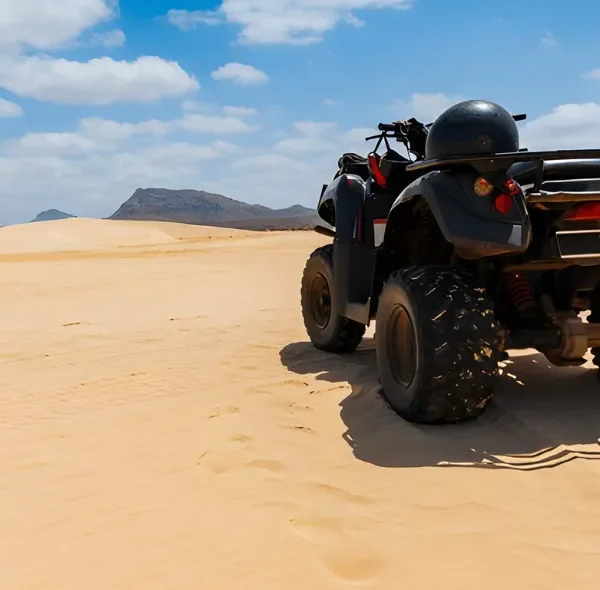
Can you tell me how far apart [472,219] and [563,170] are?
64 cm

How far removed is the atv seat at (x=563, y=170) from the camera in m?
3.76

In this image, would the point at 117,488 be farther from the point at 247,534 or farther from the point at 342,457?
the point at 342,457

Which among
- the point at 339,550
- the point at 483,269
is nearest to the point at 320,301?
the point at 483,269

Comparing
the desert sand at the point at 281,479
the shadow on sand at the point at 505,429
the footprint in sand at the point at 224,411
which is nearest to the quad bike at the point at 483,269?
the shadow on sand at the point at 505,429

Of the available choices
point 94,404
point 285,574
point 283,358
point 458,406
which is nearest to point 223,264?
point 283,358

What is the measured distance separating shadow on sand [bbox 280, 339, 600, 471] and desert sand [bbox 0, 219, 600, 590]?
1 centimetres

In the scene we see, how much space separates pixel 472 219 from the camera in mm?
3557

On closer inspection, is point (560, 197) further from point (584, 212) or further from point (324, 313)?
point (324, 313)

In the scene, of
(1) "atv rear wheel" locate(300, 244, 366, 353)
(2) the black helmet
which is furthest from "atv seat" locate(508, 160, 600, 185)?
(1) "atv rear wheel" locate(300, 244, 366, 353)

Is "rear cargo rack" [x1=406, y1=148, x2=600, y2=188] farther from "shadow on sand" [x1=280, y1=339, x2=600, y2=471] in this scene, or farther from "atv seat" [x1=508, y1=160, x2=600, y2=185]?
"shadow on sand" [x1=280, y1=339, x2=600, y2=471]

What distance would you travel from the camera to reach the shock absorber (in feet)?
13.5

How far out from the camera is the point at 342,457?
3.61 meters

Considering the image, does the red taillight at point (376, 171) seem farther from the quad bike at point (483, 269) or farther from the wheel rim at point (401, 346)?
the wheel rim at point (401, 346)

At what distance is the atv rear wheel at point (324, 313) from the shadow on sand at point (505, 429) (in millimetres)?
1003
